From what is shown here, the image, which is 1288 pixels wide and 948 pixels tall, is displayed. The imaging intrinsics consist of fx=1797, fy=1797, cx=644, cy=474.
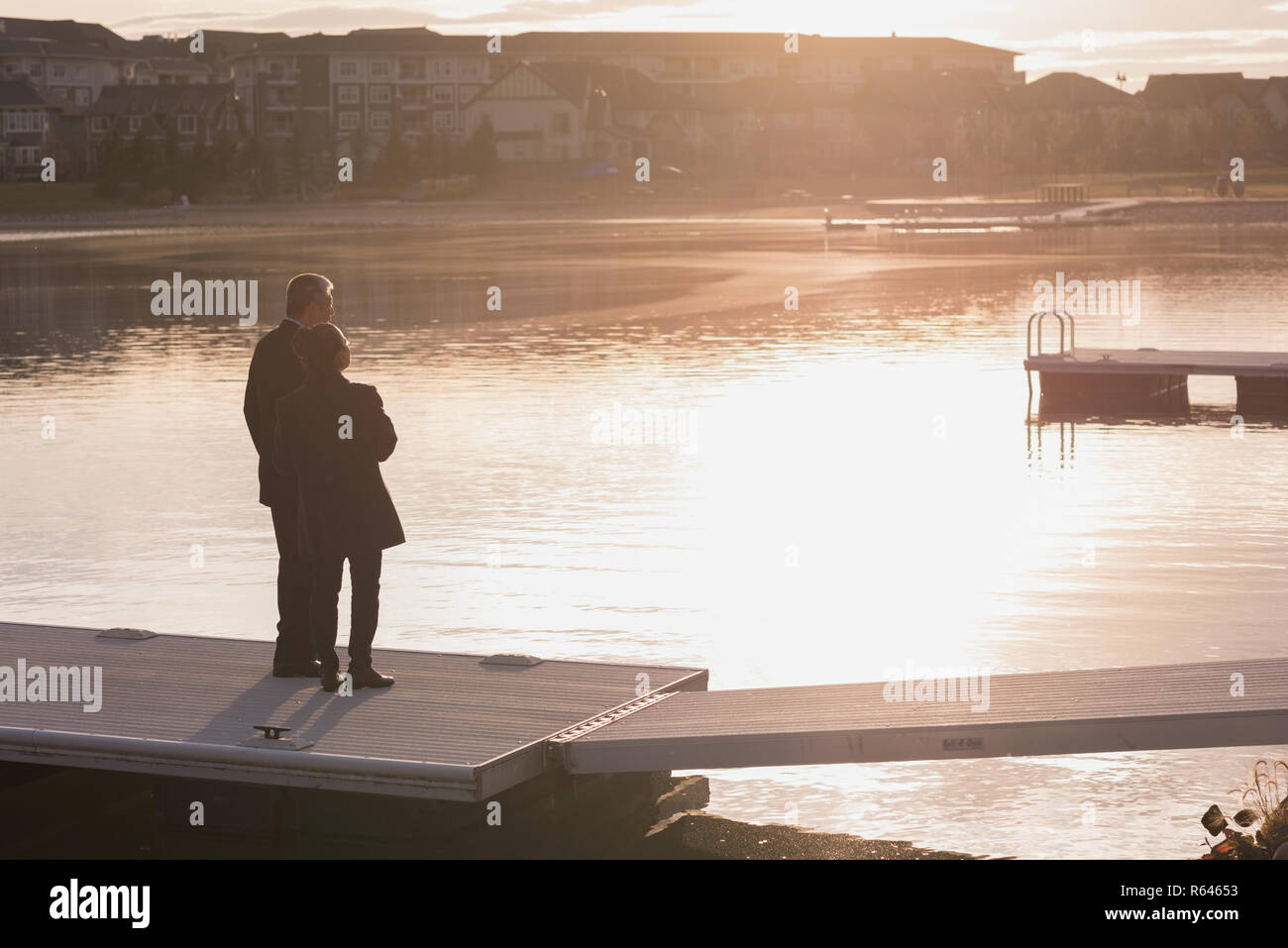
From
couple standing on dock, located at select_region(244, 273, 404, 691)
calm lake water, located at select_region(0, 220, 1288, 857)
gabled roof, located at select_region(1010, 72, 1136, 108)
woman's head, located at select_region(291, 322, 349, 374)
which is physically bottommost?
calm lake water, located at select_region(0, 220, 1288, 857)

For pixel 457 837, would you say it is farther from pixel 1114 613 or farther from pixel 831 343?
pixel 831 343

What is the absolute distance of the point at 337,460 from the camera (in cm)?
855

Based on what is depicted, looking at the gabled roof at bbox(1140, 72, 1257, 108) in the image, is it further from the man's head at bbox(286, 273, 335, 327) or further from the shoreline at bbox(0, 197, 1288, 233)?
the man's head at bbox(286, 273, 335, 327)

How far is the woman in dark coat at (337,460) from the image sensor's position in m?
8.49

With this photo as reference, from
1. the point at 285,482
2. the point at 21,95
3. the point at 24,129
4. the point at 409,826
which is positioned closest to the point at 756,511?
the point at 285,482

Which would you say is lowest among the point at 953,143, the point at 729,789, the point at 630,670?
the point at 729,789

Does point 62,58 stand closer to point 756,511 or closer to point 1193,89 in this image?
point 1193,89

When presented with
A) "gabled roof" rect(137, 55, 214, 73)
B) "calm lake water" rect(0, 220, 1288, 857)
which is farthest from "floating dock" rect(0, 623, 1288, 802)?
"gabled roof" rect(137, 55, 214, 73)

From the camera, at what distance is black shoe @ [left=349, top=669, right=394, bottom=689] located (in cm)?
889

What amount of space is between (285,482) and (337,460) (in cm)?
53

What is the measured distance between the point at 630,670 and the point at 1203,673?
2.88m

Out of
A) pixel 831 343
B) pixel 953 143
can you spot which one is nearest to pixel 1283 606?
pixel 831 343

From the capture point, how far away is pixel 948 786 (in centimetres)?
932

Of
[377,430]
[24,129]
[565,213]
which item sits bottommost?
[377,430]
